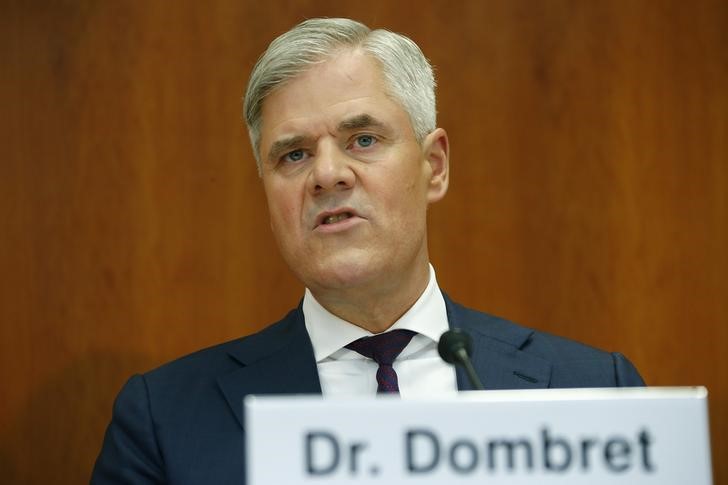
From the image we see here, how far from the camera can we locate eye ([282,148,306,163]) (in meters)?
1.93

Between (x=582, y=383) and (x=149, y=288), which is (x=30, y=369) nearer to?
(x=149, y=288)

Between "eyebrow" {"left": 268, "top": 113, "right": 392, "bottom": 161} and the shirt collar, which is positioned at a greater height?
"eyebrow" {"left": 268, "top": 113, "right": 392, "bottom": 161}

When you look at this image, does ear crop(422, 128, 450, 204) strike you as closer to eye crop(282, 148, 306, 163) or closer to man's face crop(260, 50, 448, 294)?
man's face crop(260, 50, 448, 294)

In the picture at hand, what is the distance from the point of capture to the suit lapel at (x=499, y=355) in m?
1.90

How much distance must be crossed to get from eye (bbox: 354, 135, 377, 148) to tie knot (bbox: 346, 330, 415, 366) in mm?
369

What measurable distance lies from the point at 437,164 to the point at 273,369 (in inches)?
22.1

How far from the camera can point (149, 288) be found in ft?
7.63

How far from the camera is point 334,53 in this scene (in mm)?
1933

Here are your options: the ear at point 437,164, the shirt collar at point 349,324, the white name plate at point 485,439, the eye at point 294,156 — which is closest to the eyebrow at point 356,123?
the eye at point 294,156

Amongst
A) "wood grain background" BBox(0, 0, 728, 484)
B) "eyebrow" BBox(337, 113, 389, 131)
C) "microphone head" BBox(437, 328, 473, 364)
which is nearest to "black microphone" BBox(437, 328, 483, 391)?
"microphone head" BBox(437, 328, 473, 364)

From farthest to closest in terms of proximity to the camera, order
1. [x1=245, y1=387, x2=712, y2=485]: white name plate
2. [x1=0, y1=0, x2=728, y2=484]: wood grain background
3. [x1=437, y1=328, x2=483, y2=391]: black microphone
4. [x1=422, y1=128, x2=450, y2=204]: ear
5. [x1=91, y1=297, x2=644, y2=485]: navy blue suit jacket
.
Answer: [x1=0, y1=0, x2=728, y2=484]: wood grain background
[x1=422, y1=128, x2=450, y2=204]: ear
[x1=91, y1=297, x2=644, y2=485]: navy blue suit jacket
[x1=437, y1=328, x2=483, y2=391]: black microphone
[x1=245, y1=387, x2=712, y2=485]: white name plate

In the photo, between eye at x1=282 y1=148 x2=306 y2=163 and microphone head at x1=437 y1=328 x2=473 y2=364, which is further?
eye at x1=282 y1=148 x2=306 y2=163

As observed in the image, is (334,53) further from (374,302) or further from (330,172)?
(374,302)

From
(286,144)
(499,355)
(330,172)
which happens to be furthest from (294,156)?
(499,355)
